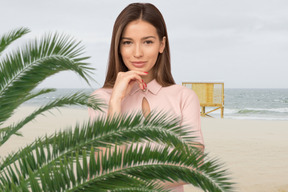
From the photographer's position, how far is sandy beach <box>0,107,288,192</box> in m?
7.38

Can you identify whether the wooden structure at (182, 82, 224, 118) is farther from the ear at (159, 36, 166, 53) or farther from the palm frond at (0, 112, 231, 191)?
the palm frond at (0, 112, 231, 191)

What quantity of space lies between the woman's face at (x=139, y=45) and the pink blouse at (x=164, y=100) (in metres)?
0.15

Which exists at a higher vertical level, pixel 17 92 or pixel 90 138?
pixel 17 92

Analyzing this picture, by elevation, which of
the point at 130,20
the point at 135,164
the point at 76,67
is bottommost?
the point at 135,164

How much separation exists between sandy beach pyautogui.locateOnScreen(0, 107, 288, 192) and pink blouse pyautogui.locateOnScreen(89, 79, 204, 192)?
10.2ft

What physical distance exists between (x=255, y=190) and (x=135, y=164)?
17.9 feet

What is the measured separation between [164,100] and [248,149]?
974 centimetres

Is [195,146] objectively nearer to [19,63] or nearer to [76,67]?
[76,67]

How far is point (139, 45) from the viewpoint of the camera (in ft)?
6.98

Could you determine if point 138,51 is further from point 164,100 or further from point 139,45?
point 164,100

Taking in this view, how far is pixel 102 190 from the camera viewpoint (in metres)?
1.80

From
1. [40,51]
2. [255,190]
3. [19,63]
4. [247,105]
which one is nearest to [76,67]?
[40,51]

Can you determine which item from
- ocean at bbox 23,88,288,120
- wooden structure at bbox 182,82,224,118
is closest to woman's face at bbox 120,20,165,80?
ocean at bbox 23,88,288,120

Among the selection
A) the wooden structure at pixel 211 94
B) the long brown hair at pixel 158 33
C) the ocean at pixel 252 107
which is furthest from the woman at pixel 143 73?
the wooden structure at pixel 211 94
